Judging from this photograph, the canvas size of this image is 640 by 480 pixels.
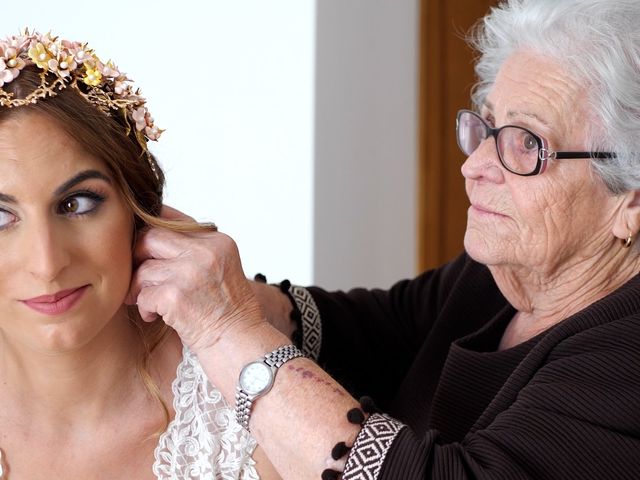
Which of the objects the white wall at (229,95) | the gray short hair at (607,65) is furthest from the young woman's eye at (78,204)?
the white wall at (229,95)

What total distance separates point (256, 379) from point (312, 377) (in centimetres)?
9

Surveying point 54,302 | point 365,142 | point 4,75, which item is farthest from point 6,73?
point 365,142

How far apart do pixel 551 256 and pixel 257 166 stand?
Answer: 1.85 meters

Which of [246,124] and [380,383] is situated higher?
[246,124]

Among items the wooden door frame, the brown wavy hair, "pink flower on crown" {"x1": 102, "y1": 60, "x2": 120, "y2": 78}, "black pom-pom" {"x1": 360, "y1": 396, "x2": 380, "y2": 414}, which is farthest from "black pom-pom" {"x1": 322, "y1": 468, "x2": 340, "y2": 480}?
the wooden door frame

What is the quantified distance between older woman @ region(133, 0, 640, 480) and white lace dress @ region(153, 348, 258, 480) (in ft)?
0.55

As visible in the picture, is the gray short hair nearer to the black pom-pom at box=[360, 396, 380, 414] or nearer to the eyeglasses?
the eyeglasses

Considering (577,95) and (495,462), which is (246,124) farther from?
(495,462)

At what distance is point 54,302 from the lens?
160 centimetres

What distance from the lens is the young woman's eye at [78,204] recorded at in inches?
63.5

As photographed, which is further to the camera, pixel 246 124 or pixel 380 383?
pixel 246 124

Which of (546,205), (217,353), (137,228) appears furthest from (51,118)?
(546,205)

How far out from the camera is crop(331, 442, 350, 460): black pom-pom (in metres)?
1.50

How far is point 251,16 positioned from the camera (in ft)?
11.3
